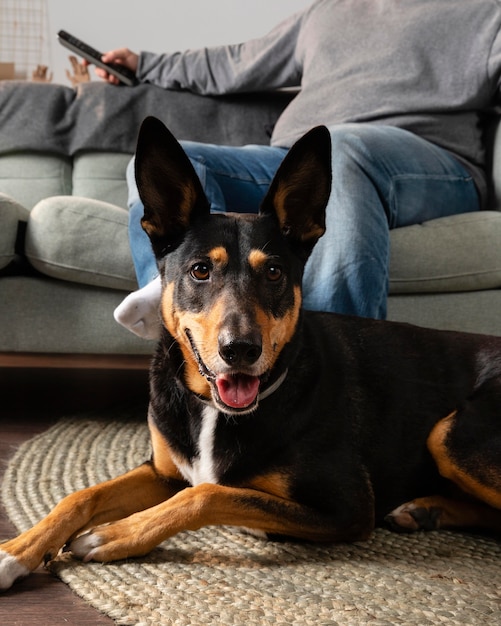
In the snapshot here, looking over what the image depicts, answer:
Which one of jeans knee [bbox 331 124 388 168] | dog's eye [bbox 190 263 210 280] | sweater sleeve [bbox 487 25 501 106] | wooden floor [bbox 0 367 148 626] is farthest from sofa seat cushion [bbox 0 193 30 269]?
A: sweater sleeve [bbox 487 25 501 106]

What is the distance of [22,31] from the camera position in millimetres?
4582

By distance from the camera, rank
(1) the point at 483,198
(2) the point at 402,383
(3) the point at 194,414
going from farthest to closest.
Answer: (1) the point at 483,198, (2) the point at 402,383, (3) the point at 194,414

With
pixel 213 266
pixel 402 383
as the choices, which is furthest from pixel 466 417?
pixel 213 266

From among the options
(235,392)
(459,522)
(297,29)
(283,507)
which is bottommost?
(459,522)

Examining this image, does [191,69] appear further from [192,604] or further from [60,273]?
[192,604]

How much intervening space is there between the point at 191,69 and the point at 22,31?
1596 millimetres

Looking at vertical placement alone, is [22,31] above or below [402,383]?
above

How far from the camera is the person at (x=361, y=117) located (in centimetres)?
221

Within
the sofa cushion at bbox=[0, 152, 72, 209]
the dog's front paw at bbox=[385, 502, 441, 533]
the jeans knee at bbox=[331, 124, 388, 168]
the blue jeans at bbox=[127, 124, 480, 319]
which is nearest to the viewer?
the dog's front paw at bbox=[385, 502, 441, 533]

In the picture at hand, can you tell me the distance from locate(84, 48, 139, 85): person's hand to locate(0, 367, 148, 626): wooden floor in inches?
57.7

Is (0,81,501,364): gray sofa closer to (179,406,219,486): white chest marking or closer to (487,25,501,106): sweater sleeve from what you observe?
(487,25,501,106): sweater sleeve

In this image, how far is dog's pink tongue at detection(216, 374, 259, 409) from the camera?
1.52m

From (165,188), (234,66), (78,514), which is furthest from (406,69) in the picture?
(78,514)

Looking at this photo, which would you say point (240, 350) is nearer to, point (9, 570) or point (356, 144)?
point (9, 570)
